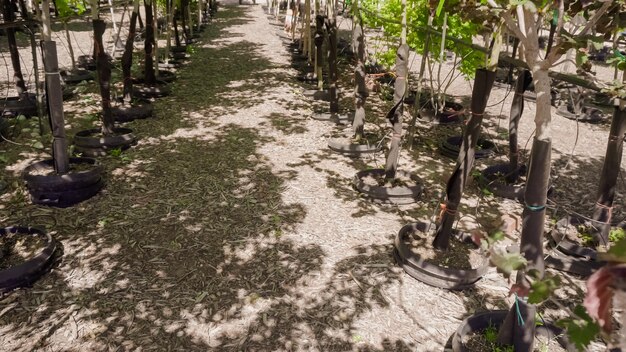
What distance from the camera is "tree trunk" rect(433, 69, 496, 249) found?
416cm

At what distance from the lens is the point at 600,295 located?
1.23m

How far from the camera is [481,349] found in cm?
346

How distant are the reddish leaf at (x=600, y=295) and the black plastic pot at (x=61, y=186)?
576cm

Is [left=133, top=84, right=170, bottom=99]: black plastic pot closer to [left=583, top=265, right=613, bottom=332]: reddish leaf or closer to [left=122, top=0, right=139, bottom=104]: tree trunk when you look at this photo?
[left=122, top=0, right=139, bottom=104]: tree trunk

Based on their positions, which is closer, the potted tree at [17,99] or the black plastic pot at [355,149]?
the black plastic pot at [355,149]

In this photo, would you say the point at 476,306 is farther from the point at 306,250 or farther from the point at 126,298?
the point at 126,298

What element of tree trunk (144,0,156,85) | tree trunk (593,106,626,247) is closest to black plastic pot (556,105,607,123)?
tree trunk (593,106,626,247)

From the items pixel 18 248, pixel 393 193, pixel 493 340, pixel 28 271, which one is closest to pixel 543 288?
pixel 493 340

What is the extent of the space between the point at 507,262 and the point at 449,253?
8.26ft

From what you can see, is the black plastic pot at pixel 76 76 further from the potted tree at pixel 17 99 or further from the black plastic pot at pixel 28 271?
the black plastic pot at pixel 28 271

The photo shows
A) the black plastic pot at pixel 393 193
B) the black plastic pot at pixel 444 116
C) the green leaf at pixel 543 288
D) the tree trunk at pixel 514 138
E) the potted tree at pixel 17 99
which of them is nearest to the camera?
the green leaf at pixel 543 288

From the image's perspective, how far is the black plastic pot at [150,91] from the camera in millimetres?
10352

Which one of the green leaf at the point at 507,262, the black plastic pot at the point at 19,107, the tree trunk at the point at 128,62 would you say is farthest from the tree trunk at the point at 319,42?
the green leaf at the point at 507,262

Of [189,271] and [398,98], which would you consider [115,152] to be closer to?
[189,271]
